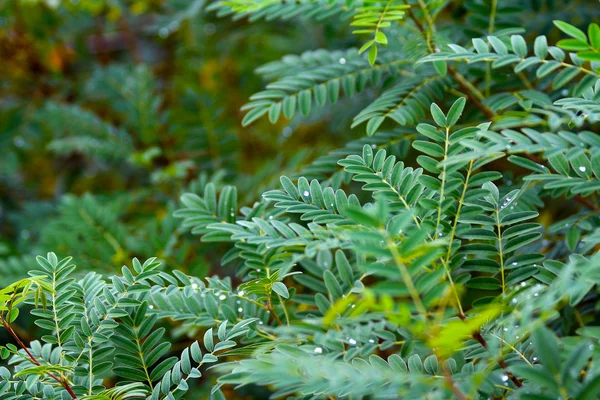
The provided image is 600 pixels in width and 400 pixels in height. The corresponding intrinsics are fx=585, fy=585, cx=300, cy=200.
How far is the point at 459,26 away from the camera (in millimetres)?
990

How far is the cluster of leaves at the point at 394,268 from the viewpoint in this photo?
1.51 feet

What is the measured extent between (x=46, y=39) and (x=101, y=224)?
813 mm

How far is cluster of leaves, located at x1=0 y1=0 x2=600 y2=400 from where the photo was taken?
0.46 m

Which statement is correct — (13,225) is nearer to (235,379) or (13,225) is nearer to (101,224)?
(101,224)

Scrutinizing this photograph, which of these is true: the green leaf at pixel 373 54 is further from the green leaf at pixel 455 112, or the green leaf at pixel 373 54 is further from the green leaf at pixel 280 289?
the green leaf at pixel 280 289

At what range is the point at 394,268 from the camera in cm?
45

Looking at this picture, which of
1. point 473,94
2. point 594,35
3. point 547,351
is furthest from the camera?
point 473,94

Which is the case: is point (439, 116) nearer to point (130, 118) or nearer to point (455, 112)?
point (455, 112)

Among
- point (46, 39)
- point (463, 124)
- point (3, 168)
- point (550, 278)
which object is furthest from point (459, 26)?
point (46, 39)

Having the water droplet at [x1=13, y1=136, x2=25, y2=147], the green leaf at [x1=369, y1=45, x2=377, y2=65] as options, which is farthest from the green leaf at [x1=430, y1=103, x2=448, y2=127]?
Result: the water droplet at [x1=13, y1=136, x2=25, y2=147]

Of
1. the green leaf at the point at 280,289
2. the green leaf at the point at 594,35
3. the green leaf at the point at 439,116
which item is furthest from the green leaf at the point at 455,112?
the green leaf at the point at 280,289

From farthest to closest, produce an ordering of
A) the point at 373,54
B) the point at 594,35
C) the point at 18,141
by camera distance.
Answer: the point at 18,141, the point at 373,54, the point at 594,35

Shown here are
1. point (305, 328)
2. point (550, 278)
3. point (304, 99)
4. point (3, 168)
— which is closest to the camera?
point (305, 328)

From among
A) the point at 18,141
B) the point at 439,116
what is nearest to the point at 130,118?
the point at 18,141
